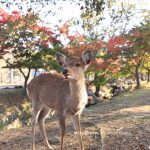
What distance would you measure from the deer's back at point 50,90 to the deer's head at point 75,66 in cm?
54

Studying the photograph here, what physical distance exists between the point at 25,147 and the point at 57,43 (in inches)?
591

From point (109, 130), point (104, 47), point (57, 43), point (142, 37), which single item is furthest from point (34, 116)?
point (142, 37)

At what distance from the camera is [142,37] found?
27328 millimetres

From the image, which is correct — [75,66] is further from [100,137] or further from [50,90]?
[100,137]

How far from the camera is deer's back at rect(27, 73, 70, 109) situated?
7788 mm

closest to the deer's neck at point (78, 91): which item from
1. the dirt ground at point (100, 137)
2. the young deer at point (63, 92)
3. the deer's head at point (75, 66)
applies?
the young deer at point (63, 92)

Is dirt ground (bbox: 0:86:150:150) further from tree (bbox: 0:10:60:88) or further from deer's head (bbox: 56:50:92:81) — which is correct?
tree (bbox: 0:10:60:88)

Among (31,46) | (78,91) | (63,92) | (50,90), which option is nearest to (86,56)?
(78,91)

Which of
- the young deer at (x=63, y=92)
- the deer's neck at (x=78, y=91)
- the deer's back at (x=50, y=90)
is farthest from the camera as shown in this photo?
the deer's back at (x=50, y=90)

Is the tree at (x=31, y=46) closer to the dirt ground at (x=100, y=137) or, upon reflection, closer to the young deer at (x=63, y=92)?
the dirt ground at (x=100, y=137)

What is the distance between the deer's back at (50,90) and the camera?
7.79m

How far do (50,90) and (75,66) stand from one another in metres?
1.35

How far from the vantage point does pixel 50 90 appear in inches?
327

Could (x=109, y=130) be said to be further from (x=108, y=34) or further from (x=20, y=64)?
(x=108, y=34)
